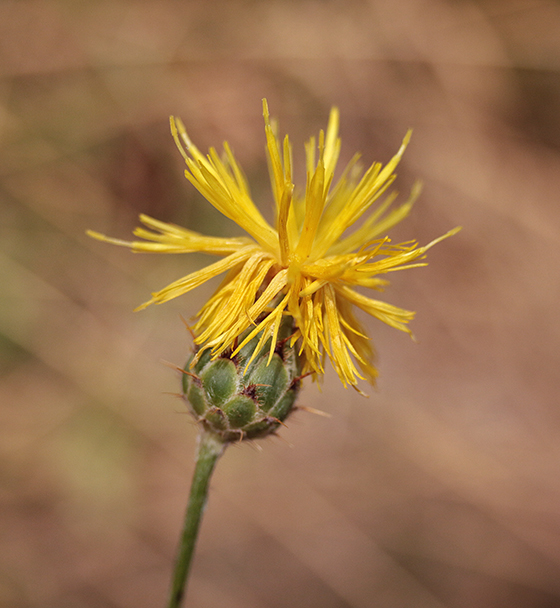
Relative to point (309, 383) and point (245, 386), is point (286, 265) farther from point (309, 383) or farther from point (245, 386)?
point (309, 383)

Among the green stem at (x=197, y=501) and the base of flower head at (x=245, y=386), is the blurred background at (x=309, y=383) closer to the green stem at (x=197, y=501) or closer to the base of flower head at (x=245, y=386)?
the green stem at (x=197, y=501)

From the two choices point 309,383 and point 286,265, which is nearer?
point 286,265

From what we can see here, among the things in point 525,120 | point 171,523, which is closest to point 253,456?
point 171,523

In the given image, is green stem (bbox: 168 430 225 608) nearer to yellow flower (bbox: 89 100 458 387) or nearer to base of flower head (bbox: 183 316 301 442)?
base of flower head (bbox: 183 316 301 442)

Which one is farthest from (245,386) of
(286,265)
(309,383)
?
(309,383)

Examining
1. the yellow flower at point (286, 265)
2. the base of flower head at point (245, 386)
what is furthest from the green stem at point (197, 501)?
the yellow flower at point (286, 265)

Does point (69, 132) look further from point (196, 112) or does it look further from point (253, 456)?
point (253, 456)

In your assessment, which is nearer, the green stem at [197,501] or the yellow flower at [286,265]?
the yellow flower at [286,265]
